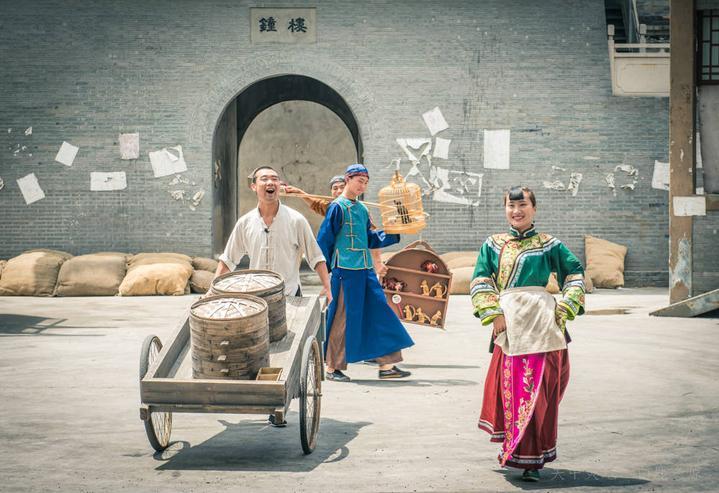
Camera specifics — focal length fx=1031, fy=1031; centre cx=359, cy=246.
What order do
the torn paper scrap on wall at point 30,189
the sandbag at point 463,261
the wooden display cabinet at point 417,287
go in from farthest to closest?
the torn paper scrap on wall at point 30,189
the sandbag at point 463,261
the wooden display cabinet at point 417,287

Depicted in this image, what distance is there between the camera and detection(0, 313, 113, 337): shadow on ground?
11.4 metres

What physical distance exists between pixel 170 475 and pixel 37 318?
7.90 meters

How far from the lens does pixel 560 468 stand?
18.2 ft

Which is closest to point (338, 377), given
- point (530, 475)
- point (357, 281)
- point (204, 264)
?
point (357, 281)

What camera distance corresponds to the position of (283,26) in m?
17.0

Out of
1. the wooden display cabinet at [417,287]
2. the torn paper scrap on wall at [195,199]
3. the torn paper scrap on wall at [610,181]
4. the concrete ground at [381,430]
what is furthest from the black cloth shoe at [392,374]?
the torn paper scrap on wall at [610,181]

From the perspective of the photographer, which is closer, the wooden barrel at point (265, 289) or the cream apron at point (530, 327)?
the cream apron at point (530, 327)

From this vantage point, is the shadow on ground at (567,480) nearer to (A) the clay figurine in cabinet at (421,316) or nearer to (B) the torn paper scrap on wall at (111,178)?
(A) the clay figurine in cabinet at (421,316)

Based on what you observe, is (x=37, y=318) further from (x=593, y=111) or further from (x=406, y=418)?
(x=593, y=111)

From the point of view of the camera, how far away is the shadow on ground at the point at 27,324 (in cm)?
1142

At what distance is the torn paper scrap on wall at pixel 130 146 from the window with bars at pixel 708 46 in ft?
29.0

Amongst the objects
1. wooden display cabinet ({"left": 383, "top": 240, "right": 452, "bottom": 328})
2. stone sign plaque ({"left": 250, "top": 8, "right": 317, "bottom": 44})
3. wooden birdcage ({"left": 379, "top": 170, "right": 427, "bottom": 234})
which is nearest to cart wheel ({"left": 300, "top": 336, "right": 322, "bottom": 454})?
wooden display cabinet ({"left": 383, "top": 240, "right": 452, "bottom": 328})

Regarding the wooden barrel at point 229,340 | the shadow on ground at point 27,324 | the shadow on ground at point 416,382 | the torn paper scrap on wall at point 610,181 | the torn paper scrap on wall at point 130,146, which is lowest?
the shadow on ground at point 27,324

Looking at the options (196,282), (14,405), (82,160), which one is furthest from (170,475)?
(82,160)
